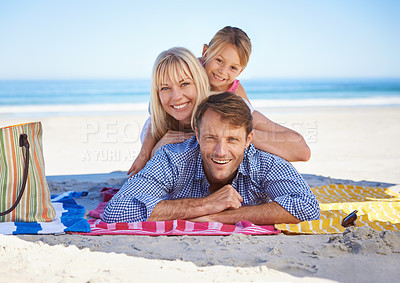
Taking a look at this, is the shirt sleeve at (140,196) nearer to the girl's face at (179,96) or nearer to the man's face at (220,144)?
the man's face at (220,144)

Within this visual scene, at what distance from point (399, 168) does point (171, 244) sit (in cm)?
423

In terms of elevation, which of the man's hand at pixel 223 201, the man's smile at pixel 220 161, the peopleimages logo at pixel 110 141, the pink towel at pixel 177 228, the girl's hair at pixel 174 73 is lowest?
the peopleimages logo at pixel 110 141

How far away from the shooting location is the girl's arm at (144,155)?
398 cm

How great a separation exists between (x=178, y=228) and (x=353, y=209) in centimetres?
158

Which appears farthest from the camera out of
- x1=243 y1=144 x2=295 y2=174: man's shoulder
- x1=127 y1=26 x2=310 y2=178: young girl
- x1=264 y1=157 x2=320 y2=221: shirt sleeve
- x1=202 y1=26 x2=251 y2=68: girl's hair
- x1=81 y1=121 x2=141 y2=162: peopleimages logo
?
x1=81 y1=121 x2=141 y2=162: peopleimages logo

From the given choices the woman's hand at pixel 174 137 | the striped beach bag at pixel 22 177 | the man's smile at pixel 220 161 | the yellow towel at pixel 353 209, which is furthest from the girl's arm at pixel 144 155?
the yellow towel at pixel 353 209

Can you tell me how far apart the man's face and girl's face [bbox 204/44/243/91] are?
1493mm

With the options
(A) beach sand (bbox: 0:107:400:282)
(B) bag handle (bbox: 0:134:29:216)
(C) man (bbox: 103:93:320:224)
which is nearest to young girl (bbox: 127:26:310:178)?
(C) man (bbox: 103:93:320:224)

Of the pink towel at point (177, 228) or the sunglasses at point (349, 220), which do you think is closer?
the pink towel at point (177, 228)

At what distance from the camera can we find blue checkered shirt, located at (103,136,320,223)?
302 cm

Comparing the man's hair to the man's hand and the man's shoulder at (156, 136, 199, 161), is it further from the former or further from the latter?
the man's hand

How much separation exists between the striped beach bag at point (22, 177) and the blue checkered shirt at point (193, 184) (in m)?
0.56

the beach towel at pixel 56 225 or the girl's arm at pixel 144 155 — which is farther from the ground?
the girl's arm at pixel 144 155

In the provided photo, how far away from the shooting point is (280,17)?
162ft
